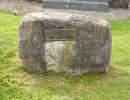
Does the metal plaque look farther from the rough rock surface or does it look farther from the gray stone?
the rough rock surface

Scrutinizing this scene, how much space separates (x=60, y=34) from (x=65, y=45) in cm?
29

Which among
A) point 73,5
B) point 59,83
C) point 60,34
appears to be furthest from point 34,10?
point 59,83

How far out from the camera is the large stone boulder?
4.75m

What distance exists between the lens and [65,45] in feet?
16.1

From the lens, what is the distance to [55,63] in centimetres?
501

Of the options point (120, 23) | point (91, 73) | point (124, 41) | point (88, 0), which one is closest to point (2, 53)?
point (91, 73)

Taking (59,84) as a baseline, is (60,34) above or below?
above

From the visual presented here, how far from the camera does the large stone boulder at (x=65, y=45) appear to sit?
4.75 m

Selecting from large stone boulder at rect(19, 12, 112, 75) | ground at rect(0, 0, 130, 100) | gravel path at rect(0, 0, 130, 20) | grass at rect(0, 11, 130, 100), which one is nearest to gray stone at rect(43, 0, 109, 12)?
gravel path at rect(0, 0, 130, 20)

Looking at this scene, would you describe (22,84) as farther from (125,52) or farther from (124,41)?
(124,41)

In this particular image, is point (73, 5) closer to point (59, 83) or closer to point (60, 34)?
point (60, 34)

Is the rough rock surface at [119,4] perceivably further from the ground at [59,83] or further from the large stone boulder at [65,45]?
the large stone boulder at [65,45]

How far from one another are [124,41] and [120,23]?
2.61m

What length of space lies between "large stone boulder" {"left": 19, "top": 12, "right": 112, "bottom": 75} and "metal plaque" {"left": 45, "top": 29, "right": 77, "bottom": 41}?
0.24 feet
